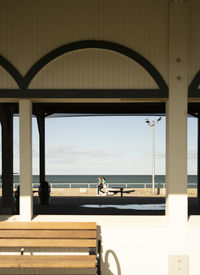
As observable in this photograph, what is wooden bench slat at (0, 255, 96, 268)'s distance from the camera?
405cm

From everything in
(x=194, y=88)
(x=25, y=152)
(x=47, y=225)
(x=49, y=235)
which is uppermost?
(x=194, y=88)

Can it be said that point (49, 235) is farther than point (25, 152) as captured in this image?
No

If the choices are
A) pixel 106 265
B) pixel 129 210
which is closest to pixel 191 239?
pixel 106 265

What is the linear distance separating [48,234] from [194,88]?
3.26 metres

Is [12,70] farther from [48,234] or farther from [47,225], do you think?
[48,234]

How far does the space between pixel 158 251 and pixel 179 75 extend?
2832 millimetres

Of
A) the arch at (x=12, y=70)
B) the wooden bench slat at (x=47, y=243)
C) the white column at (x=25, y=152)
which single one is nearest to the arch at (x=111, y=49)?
the arch at (x=12, y=70)

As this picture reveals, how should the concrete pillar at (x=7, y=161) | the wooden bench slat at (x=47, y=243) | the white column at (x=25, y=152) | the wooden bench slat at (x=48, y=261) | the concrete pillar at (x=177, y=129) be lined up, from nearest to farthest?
the wooden bench slat at (x=48, y=261) < the wooden bench slat at (x=47, y=243) < the concrete pillar at (x=177, y=129) < the white column at (x=25, y=152) < the concrete pillar at (x=7, y=161)

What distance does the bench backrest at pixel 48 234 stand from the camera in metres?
4.42

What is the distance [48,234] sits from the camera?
4465 millimetres

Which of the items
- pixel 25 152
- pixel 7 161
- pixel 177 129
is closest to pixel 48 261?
pixel 25 152

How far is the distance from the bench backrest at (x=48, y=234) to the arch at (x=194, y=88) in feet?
8.48

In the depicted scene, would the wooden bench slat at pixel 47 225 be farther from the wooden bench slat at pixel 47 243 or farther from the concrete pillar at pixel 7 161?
the concrete pillar at pixel 7 161

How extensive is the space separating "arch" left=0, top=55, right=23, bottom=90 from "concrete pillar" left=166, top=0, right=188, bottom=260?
2.45 meters
